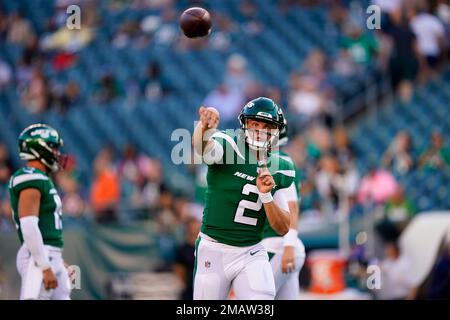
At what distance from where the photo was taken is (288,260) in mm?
7453

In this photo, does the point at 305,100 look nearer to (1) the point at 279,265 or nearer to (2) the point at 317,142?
(2) the point at 317,142

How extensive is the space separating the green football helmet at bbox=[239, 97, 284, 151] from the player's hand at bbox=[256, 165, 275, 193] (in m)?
0.39

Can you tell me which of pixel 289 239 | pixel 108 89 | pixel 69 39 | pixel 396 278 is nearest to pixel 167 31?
pixel 108 89

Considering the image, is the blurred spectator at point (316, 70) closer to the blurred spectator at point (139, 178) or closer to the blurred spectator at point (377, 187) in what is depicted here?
the blurred spectator at point (377, 187)

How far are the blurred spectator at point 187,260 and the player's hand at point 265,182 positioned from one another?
18.2 feet

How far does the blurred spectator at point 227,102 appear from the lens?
15.5 m

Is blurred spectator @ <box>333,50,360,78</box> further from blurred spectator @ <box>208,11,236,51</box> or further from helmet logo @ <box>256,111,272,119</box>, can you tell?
helmet logo @ <box>256,111,272,119</box>

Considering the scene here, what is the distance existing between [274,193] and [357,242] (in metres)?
5.66

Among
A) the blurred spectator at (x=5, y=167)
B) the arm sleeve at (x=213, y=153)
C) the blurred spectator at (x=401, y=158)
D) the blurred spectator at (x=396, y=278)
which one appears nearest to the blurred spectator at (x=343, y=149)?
the blurred spectator at (x=401, y=158)

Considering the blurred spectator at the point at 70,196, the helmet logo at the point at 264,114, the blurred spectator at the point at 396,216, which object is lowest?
the helmet logo at the point at 264,114

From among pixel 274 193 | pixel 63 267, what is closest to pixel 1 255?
pixel 63 267

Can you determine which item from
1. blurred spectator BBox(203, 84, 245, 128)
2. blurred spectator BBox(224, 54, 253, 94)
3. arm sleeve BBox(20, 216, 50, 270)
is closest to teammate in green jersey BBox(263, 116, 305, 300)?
arm sleeve BBox(20, 216, 50, 270)

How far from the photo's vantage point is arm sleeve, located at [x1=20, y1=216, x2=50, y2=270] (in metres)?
7.26

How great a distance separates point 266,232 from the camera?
26.0 ft
